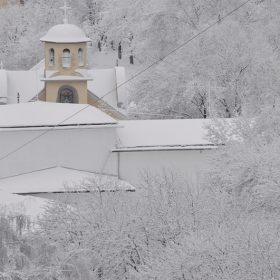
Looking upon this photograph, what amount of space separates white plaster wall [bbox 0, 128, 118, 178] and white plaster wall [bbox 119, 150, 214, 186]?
1.00 ft

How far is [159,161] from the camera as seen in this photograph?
83.4ft

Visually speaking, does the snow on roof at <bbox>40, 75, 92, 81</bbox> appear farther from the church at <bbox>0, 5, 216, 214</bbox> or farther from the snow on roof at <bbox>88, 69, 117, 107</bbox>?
the church at <bbox>0, 5, 216, 214</bbox>

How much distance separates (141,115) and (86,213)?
2261cm

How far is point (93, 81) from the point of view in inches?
1527

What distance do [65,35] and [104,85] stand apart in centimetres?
337

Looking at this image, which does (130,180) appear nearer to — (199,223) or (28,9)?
(199,223)

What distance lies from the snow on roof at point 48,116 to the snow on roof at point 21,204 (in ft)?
10.2

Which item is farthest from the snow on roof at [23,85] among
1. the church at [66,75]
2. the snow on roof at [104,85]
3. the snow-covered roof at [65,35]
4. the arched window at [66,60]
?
the snow-covered roof at [65,35]

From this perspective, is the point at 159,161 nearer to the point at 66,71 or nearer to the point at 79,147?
the point at 79,147

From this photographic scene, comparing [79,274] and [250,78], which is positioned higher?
[250,78]

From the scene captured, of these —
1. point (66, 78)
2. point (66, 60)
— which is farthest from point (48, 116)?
point (66, 60)

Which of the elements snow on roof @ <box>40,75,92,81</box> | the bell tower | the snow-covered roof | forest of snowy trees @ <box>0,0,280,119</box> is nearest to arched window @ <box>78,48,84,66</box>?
the bell tower

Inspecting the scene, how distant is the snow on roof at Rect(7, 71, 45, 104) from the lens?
37906 millimetres

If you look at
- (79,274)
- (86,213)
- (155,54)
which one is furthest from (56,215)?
(155,54)
